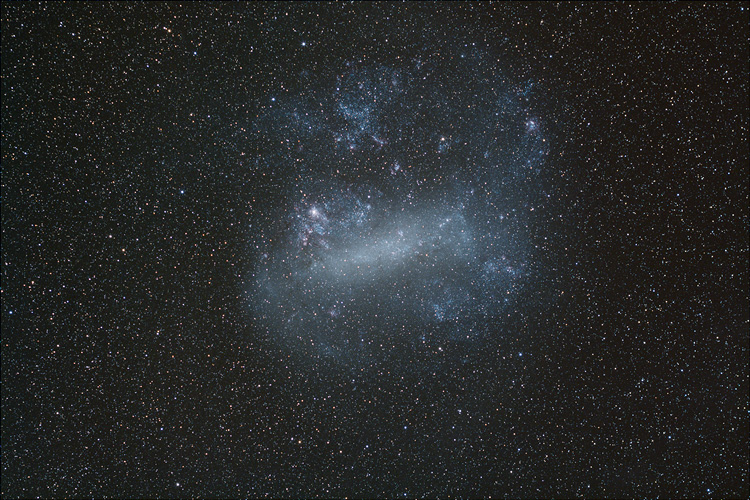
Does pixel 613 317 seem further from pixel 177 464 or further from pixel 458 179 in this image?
pixel 177 464

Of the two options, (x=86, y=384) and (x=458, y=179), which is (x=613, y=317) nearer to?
(x=458, y=179)

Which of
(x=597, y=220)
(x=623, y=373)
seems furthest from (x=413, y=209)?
(x=623, y=373)

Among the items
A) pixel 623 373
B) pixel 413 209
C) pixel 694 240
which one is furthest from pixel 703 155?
pixel 413 209

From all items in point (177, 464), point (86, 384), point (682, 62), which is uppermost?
point (682, 62)

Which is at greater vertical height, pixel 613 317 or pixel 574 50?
pixel 574 50

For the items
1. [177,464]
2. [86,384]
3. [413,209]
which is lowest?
[177,464]

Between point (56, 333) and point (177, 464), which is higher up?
point (56, 333)
